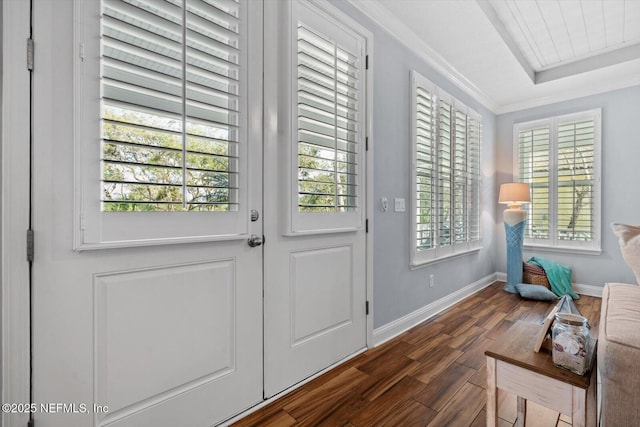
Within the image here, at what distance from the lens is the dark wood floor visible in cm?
154

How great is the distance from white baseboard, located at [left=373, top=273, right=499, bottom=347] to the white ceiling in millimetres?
2443

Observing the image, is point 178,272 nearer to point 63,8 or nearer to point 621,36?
point 63,8

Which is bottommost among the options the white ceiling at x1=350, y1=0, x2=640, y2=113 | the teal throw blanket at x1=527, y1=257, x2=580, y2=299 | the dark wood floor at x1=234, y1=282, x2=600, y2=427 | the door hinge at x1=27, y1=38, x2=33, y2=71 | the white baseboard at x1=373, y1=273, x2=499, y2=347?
the dark wood floor at x1=234, y1=282, x2=600, y2=427

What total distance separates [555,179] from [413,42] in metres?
2.79

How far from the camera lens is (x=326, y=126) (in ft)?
6.41

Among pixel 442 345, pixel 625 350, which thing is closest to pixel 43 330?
pixel 625 350

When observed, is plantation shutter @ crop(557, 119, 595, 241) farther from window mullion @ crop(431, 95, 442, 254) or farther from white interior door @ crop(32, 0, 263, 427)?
white interior door @ crop(32, 0, 263, 427)

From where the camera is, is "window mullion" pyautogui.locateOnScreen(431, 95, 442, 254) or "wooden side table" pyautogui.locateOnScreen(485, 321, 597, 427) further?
"window mullion" pyautogui.locateOnScreen(431, 95, 442, 254)

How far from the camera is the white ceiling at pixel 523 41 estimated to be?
95.0 inches

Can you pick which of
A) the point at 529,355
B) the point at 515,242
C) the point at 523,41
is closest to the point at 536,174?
the point at 515,242

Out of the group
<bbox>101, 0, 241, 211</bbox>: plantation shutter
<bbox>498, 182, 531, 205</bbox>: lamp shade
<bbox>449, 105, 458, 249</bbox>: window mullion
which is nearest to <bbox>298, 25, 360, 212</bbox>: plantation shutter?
<bbox>101, 0, 241, 211</bbox>: plantation shutter

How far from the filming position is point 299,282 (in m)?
1.84

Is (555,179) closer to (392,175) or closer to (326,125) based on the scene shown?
(392,175)

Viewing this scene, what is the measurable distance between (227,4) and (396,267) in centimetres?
219
